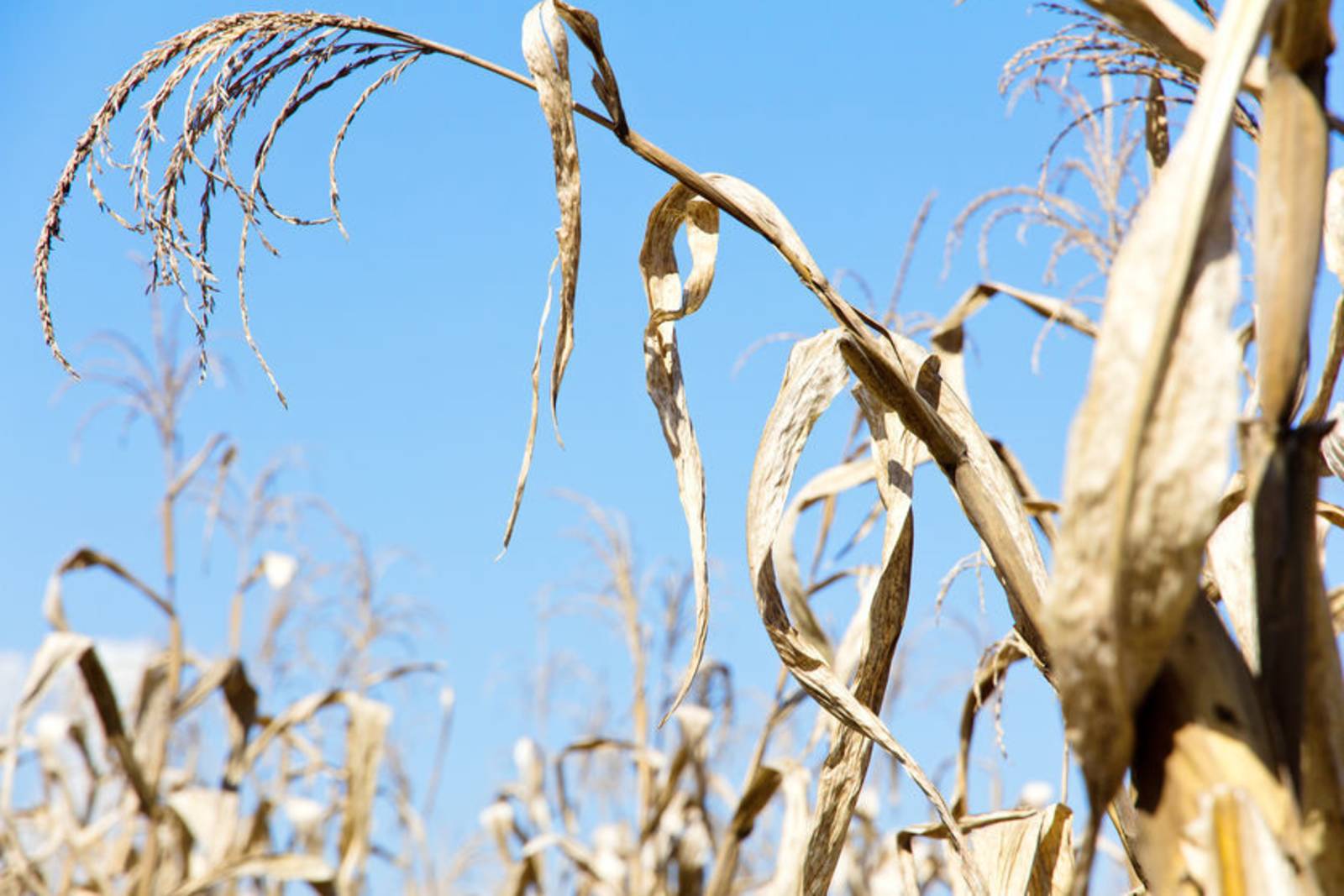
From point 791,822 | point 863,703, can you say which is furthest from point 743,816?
point 863,703

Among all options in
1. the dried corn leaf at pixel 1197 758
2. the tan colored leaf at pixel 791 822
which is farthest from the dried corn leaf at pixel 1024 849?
the tan colored leaf at pixel 791 822

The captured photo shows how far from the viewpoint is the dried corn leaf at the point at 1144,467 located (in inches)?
20.2

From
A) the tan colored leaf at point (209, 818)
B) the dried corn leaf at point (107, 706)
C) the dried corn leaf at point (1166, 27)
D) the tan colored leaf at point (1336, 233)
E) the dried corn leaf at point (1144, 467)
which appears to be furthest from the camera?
the tan colored leaf at point (209, 818)

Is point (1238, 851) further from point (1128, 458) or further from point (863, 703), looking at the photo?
point (863, 703)

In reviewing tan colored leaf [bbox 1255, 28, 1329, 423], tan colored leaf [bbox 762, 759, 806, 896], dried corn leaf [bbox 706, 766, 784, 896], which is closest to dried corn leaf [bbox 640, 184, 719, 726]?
tan colored leaf [bbox 1255, 28, 1329, 423]

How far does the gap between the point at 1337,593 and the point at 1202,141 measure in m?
1.06

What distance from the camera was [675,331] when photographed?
111 cm

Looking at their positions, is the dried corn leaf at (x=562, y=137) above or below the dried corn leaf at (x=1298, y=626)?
above

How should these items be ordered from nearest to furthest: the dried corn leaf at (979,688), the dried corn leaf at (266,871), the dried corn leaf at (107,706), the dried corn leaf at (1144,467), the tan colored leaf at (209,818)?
1. the dried corn leaf at (1144,467)
2. the dried corn leaf at (979,688)
3. the dried corn leaf at (107,706)
4. the dried corn leaf at (266,871)
5. the tan colored leaf at (209,818)

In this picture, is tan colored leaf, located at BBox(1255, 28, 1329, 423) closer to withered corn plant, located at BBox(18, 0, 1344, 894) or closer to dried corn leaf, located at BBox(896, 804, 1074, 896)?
withered corn plant, located at BBox(18, 0, 1344, 894)

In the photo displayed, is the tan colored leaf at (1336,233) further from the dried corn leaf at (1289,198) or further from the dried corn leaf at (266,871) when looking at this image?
the dried corn leaf at (266,871)

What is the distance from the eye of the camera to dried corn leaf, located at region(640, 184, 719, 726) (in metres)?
0.96

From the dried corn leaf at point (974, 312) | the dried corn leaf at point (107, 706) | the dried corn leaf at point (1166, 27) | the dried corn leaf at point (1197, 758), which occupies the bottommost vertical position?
the dried corn leaf at point (1197, 758)

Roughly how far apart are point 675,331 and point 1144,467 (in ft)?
2.07
